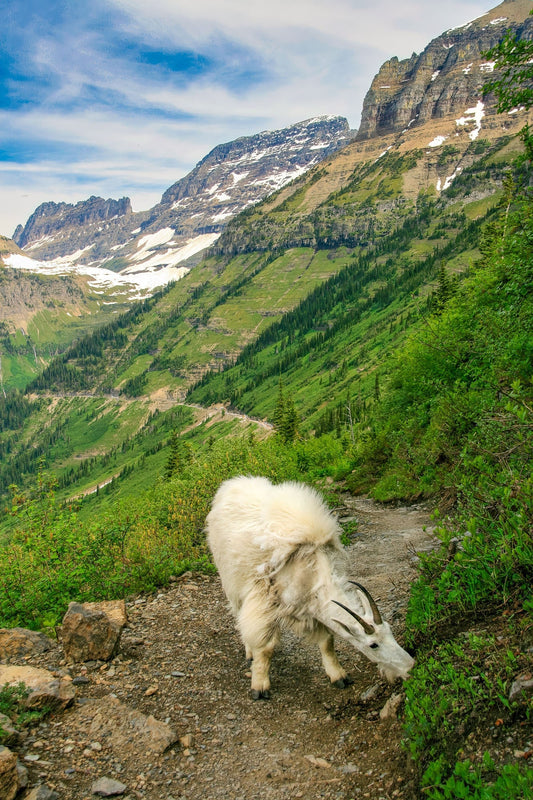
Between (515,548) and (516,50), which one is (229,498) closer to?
(515,548)

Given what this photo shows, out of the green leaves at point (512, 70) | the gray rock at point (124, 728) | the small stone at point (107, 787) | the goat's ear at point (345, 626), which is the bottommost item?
the gray rock at point (124, 728)

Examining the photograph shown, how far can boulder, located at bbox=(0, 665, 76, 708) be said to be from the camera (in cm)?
615

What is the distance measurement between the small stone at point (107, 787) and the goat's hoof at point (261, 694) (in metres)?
2.32

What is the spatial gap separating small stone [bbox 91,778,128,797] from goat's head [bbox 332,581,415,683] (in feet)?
10.4

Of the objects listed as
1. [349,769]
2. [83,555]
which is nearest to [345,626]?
[349,769]

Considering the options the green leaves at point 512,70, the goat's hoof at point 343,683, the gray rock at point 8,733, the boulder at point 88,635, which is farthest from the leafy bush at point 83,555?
the green leaves at point 512,70

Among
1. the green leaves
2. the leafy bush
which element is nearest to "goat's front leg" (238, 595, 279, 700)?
the leafy bush

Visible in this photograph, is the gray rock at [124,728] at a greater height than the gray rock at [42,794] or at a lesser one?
lesser

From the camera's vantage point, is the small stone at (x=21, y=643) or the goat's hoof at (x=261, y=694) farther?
the small stone at (x=21, y=643)

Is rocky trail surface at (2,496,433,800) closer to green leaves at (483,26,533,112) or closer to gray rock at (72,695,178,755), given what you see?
gray rock at (72,695,178,755)

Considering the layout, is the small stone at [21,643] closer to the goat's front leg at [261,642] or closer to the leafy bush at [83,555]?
the leafy bush at [83,555]

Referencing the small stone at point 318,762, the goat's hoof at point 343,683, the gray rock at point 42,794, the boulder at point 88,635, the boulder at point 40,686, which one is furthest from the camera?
the boulder at point 88,635

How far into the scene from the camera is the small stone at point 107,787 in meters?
5.02

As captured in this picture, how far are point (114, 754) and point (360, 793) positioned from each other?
3.07 m
